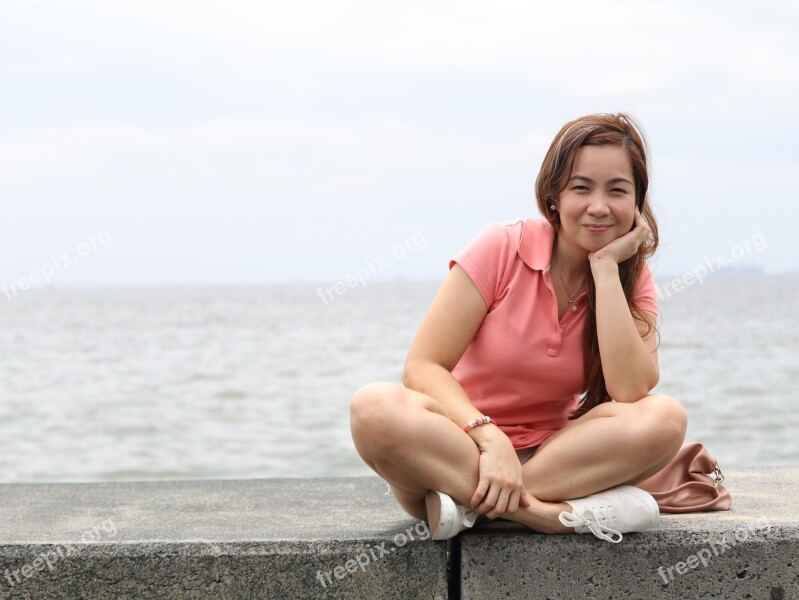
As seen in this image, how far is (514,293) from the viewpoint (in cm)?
297

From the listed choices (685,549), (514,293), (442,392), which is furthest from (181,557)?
(685,549)

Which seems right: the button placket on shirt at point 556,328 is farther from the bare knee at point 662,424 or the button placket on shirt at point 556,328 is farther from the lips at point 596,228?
the bare knee at point 662,424

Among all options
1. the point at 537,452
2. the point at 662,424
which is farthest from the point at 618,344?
the point at 537,452

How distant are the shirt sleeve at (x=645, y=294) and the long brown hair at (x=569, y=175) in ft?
0.07

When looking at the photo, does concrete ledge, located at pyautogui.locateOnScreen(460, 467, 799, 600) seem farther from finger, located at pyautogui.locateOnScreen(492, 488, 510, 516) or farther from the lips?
the lips

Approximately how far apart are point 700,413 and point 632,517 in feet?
37.5

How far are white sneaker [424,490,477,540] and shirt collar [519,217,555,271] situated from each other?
29.3 inches

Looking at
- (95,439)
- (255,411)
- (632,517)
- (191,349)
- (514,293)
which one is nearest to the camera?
→ (632,517)

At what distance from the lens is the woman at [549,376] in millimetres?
2699

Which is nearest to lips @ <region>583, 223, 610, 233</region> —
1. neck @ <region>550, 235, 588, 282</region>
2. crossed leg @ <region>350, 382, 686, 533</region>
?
neck @ <region>550, 235, 588, 282</region>

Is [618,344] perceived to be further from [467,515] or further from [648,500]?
[467,515]

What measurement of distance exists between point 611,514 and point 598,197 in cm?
90

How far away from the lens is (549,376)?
117 inches

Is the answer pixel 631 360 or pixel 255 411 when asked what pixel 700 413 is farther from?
pixel 631 360
